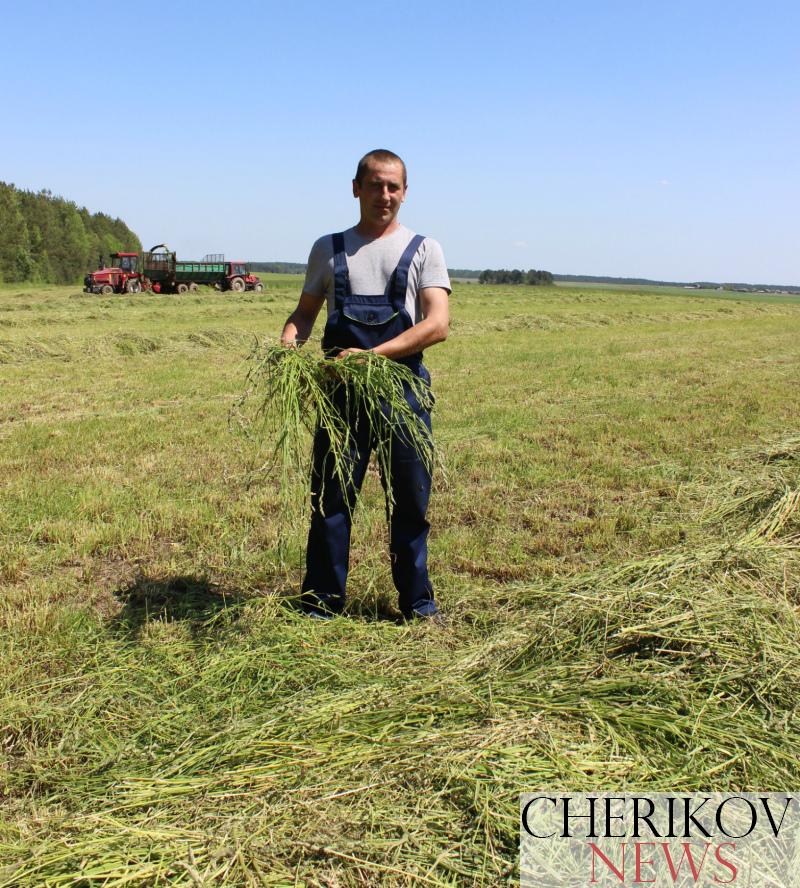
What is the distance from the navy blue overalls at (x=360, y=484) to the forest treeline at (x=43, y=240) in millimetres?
61384

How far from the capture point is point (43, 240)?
59031mm

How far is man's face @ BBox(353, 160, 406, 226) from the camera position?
3.18 meters

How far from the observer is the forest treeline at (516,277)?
264 feet

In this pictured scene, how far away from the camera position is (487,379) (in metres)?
→ 11.4

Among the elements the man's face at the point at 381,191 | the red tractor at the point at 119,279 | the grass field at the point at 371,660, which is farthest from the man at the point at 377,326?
the red tractor at the point at 119,279

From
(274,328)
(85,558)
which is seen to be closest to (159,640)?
(85,558)

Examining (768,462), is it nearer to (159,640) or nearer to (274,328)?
(159,640)

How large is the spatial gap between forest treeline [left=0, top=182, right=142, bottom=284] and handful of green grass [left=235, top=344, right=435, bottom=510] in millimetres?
61426

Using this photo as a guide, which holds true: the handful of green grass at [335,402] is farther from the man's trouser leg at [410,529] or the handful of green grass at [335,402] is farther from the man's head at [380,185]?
the man's head at [380,185]

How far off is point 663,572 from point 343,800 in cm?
187

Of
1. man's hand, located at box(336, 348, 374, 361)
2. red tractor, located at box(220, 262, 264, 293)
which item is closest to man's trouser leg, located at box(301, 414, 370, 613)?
man's hand, located at box(336, 348, 374, 361)

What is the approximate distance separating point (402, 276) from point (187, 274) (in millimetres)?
33485

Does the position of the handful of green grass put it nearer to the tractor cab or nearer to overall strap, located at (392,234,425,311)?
overall strap, located at (392,234,425,311)

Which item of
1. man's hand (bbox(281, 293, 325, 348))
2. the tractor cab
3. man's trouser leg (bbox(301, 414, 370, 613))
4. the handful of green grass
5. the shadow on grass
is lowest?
the shadow on grass
